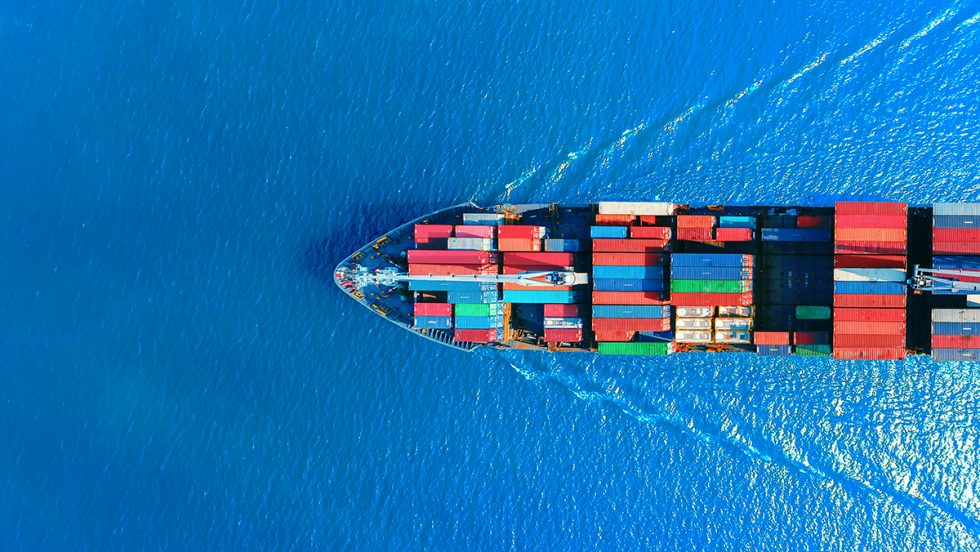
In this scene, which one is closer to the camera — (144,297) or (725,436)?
(725,436)

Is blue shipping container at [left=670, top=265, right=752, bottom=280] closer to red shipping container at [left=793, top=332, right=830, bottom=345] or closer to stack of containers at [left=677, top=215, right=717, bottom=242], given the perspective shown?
stack of containers at [left=677, top=215, right=717, bottom=242]

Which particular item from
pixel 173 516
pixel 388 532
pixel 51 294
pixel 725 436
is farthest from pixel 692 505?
pixel 51 294

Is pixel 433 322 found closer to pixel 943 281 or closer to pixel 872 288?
pixel 872 288

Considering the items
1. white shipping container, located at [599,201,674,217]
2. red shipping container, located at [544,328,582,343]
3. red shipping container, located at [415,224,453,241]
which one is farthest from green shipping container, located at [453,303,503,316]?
white shipping container, located at [599,201,674,217]

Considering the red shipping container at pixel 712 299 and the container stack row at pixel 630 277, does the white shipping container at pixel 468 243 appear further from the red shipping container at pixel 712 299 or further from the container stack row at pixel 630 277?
the red shipping container at pixel 712 299

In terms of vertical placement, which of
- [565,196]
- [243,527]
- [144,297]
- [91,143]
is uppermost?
[91,143]

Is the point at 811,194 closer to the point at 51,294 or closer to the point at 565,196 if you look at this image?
the point at 565,196
